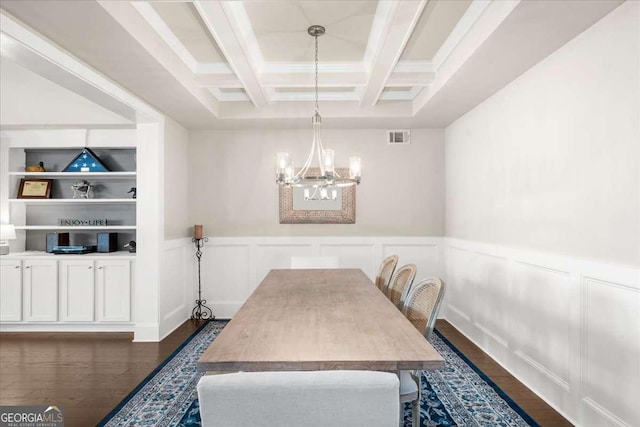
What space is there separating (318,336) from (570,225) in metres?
1.86

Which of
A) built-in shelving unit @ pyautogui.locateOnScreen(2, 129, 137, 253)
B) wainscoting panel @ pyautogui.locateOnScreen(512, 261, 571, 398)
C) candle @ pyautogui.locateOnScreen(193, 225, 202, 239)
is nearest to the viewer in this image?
wainscoting panel @ pyautogui.locateOnScreen(512, 261, 571, 398)

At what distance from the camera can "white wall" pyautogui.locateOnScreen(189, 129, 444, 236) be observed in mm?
5055

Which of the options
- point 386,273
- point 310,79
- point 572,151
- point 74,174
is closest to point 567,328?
point 572,151

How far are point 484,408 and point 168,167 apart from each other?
382 cm

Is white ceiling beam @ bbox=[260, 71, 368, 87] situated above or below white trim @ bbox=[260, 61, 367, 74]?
below

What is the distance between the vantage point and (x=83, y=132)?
14.8 feet

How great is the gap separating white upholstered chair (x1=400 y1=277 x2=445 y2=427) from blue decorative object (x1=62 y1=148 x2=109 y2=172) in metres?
3.92

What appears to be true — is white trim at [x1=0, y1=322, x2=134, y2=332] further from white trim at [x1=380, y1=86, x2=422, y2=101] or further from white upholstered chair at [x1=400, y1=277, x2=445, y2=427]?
white trim at [x1=380, y1=86, x2=422, y2=101]

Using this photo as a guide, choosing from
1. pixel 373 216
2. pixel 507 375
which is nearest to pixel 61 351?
pixel 373 216

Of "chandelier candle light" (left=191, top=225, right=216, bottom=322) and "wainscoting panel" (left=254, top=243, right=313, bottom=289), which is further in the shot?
"wainscoting panel" (left=254, top=243, right=313, bottom=289)

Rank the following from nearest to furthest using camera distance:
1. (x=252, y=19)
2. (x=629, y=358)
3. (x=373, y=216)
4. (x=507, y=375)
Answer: (x=629, y=358), (x=252, y=19), (x=507, y=375), (x=373, y=216)

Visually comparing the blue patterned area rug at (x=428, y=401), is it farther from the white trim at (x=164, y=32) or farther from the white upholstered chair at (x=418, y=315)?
the white trim at (x=164, y=32)

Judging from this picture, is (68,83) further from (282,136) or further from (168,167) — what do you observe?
(282,136)

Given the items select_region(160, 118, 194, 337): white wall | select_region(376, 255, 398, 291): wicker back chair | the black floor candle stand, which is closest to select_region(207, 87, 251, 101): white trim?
select_region(160, 118, 194, 337): white wall
